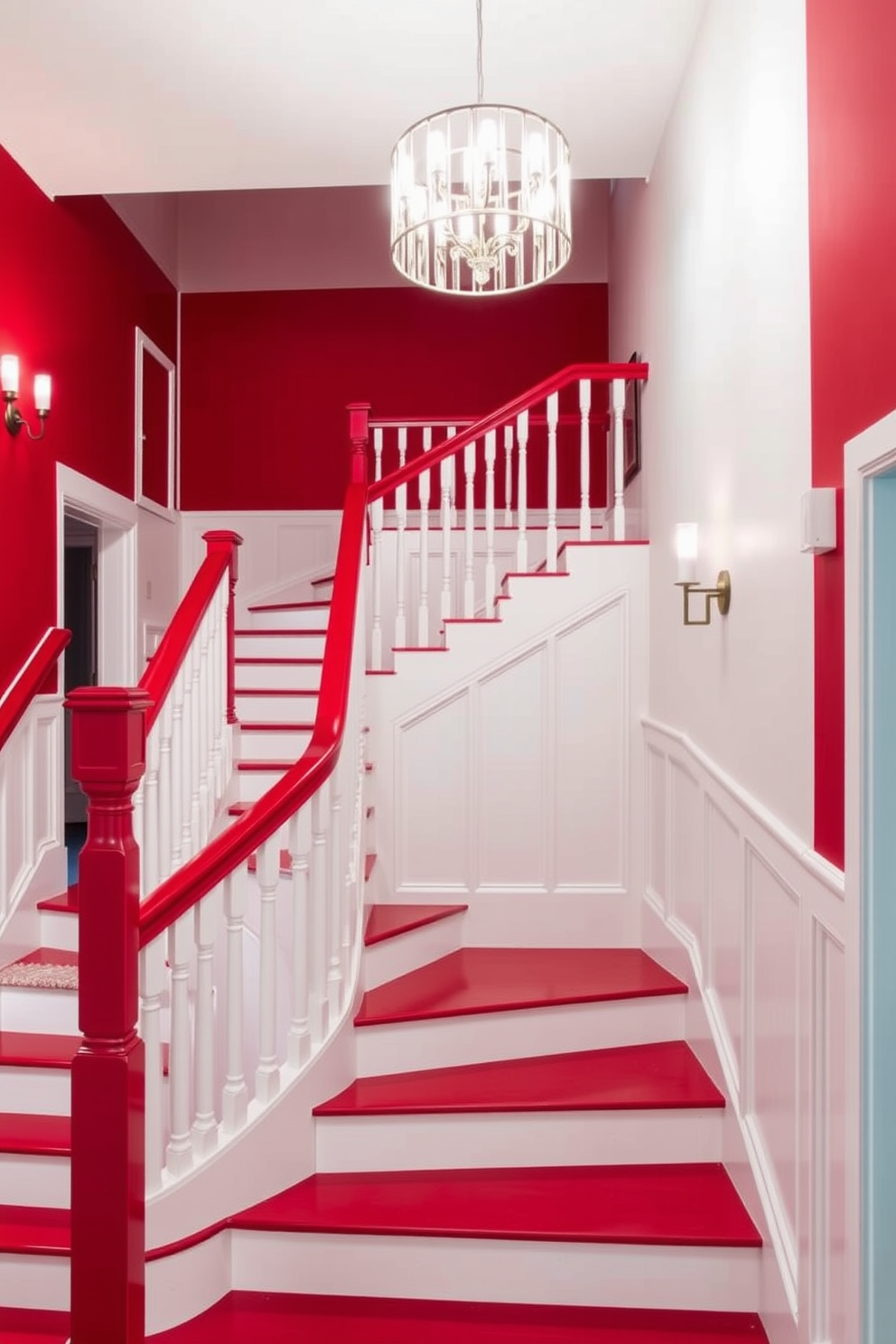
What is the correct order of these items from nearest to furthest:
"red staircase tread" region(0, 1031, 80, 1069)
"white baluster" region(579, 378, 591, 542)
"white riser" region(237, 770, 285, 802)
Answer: "red staircase tread" region(0, 1031, 80, 1069)
"white riser" region(237, 770, 285, 802)
"white baluster" region(579, 378, 591, 542)

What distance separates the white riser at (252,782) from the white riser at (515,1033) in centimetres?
128

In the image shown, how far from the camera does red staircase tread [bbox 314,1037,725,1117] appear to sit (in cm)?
292

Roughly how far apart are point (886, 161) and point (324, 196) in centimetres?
587

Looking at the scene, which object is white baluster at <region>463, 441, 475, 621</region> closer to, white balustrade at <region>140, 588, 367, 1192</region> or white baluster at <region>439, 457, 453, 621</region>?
white baluster at <region>439, 457, 453, 621</region>

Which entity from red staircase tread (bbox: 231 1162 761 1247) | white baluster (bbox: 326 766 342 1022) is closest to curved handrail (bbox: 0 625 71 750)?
white baluster (bbox: 326 766 342 1022)

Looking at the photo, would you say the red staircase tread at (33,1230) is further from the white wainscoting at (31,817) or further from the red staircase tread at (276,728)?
the red staircase tread at (276,728)

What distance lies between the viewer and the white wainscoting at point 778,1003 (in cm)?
195

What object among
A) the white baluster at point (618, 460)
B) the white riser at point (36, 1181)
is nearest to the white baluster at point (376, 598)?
the white baluster at point (618, 460)

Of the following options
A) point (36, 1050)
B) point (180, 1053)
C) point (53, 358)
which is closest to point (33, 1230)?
point (36, 1050)

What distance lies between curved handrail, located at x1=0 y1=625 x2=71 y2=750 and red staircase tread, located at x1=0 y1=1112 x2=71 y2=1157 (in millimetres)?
1305

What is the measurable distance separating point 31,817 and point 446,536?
84.0 inches

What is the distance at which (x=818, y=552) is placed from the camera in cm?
204

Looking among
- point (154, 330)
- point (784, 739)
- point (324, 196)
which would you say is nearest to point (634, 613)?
point (784, 739)

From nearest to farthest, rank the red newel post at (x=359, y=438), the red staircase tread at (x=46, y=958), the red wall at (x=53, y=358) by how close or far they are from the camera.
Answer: the red staircase tread at (x=46, y=958)
the red wall at (x=53, y=358)
the red newel post at (x=359, y=438)
